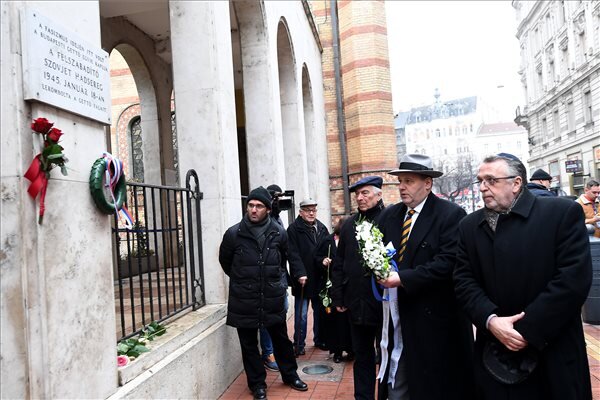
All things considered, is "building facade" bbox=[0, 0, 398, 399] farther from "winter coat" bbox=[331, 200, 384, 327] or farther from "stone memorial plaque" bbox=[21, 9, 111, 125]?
"winter coat" bbox=[331, 200, 384, 327]

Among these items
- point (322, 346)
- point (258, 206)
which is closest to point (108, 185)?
point (258, 206)

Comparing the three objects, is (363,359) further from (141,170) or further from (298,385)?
(141,170)

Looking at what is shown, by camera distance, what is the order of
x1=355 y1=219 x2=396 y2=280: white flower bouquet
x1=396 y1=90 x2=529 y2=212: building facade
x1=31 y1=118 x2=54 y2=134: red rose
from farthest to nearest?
1. x1=396 y1=90 x2=529 y2=212: building facade
2. x1=355 y1=219 x2=396 y2=280: white flower bouquet
3. x1=31 y1=118 x2=54 y2=134: red rose

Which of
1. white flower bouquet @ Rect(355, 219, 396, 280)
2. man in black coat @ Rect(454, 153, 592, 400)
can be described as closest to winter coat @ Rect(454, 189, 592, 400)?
man in black coat @ Rect(454, 153, 592, 400)

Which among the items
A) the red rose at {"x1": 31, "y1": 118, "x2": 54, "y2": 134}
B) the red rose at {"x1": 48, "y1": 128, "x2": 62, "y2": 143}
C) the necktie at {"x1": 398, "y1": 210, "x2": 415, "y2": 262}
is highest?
the red rose at {"x1": 31, "y1": 118, "x2": 54, "y2": 134}

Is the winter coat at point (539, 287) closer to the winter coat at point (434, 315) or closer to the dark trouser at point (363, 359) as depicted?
the winter coat at point (434, 315)

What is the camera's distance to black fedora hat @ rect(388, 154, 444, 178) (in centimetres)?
349

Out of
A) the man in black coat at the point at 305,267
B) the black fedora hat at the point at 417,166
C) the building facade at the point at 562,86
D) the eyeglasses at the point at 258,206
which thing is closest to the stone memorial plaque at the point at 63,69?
the eyeglasses at the point at 258,206

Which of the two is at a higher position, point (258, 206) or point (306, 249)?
point (258, 206)

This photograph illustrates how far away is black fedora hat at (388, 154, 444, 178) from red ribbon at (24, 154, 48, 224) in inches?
98.1

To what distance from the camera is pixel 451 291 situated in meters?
3.42

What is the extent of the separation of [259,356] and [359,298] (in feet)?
4.45

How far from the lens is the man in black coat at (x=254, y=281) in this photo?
441cm

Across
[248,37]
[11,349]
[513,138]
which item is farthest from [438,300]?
[513,138]
